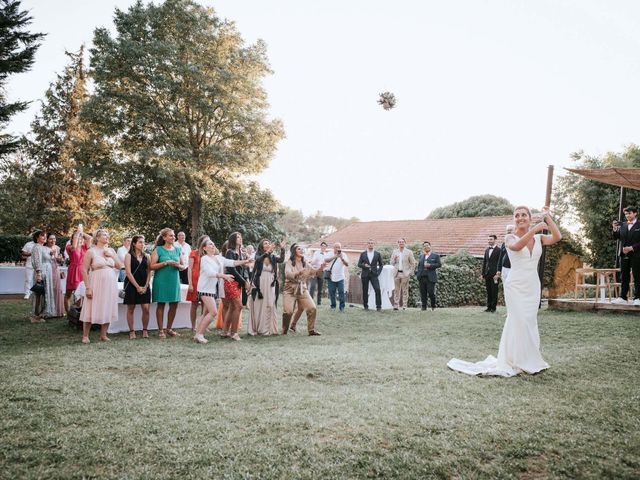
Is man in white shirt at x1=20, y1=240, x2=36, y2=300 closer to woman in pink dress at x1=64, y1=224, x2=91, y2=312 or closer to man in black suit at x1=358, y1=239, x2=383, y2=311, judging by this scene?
woman in pink dress at x1=64, y1=224, x2=91, y2=312

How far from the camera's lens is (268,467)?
2.97 metres

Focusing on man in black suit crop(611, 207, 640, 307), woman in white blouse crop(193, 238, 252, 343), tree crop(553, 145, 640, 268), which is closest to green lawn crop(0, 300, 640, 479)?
woman in white blouse crop(193, 238, 252, 343)

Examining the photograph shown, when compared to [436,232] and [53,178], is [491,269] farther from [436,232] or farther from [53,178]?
[53,178]

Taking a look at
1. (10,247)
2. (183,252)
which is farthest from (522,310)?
(10,247)

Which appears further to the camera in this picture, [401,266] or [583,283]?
[401,266]

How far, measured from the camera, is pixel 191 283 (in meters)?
9.35

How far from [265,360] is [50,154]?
3063 centimetres

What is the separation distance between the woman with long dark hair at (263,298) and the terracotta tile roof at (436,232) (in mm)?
17754

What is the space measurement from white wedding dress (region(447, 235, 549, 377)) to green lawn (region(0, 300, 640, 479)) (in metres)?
0.24

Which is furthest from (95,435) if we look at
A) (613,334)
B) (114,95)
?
(114,95)

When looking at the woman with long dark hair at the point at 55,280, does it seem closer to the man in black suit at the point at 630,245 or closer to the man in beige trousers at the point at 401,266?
the man in beige trousers at the point at 401,266

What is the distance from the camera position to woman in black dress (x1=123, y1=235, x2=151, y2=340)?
27.5ft

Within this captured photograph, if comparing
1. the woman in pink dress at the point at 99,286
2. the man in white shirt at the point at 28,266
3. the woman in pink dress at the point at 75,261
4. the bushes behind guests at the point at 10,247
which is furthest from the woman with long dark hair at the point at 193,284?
the bushes behind guests at the point at 10,247

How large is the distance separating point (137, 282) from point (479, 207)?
3729 centimetres
